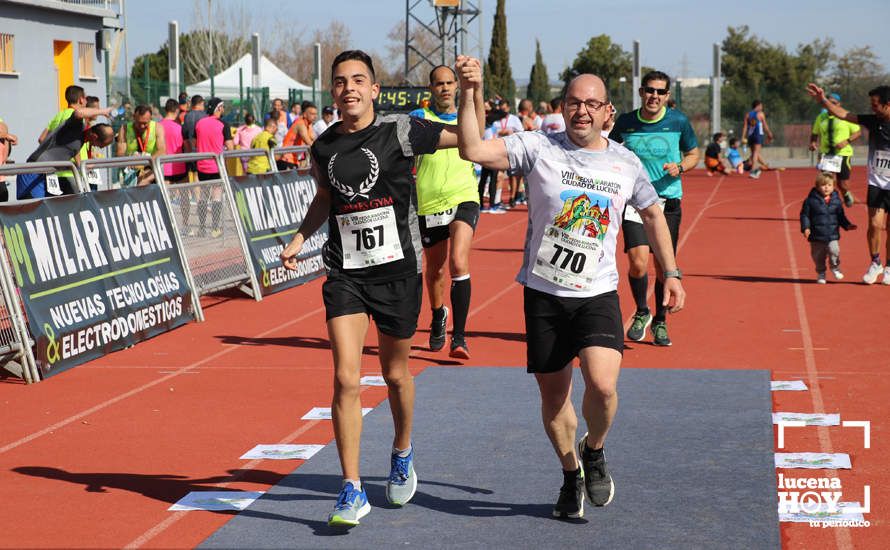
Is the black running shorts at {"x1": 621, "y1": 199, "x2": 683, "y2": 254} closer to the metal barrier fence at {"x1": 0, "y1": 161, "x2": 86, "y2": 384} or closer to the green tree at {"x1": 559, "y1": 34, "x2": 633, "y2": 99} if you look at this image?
the metal barrier fence at {"x1": 0, "y1": 161, "x2": 86, "y2": 384}

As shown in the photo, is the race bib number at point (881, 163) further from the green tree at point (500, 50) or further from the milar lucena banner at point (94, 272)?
the green tree at point (500, 50)

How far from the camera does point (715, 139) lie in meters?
40.1

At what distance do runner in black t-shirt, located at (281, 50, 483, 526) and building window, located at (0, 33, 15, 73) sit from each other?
2530 cm

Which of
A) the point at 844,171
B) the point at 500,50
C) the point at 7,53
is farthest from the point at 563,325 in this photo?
the point at 500,50

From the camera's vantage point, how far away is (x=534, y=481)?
6312 millimetres

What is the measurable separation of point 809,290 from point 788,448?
7212 mm

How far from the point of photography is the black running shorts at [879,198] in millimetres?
13930

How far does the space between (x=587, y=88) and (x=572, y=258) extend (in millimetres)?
737

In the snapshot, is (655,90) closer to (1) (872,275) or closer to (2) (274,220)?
(1) (872,275)

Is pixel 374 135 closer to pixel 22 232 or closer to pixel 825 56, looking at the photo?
pixel 22 232

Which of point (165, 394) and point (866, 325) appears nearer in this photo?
point (165, 394)

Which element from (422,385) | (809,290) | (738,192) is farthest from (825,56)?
(422,385)

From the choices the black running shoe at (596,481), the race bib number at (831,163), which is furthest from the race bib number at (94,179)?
the race bib number at (831,163)

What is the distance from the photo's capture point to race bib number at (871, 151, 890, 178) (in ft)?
44.9
